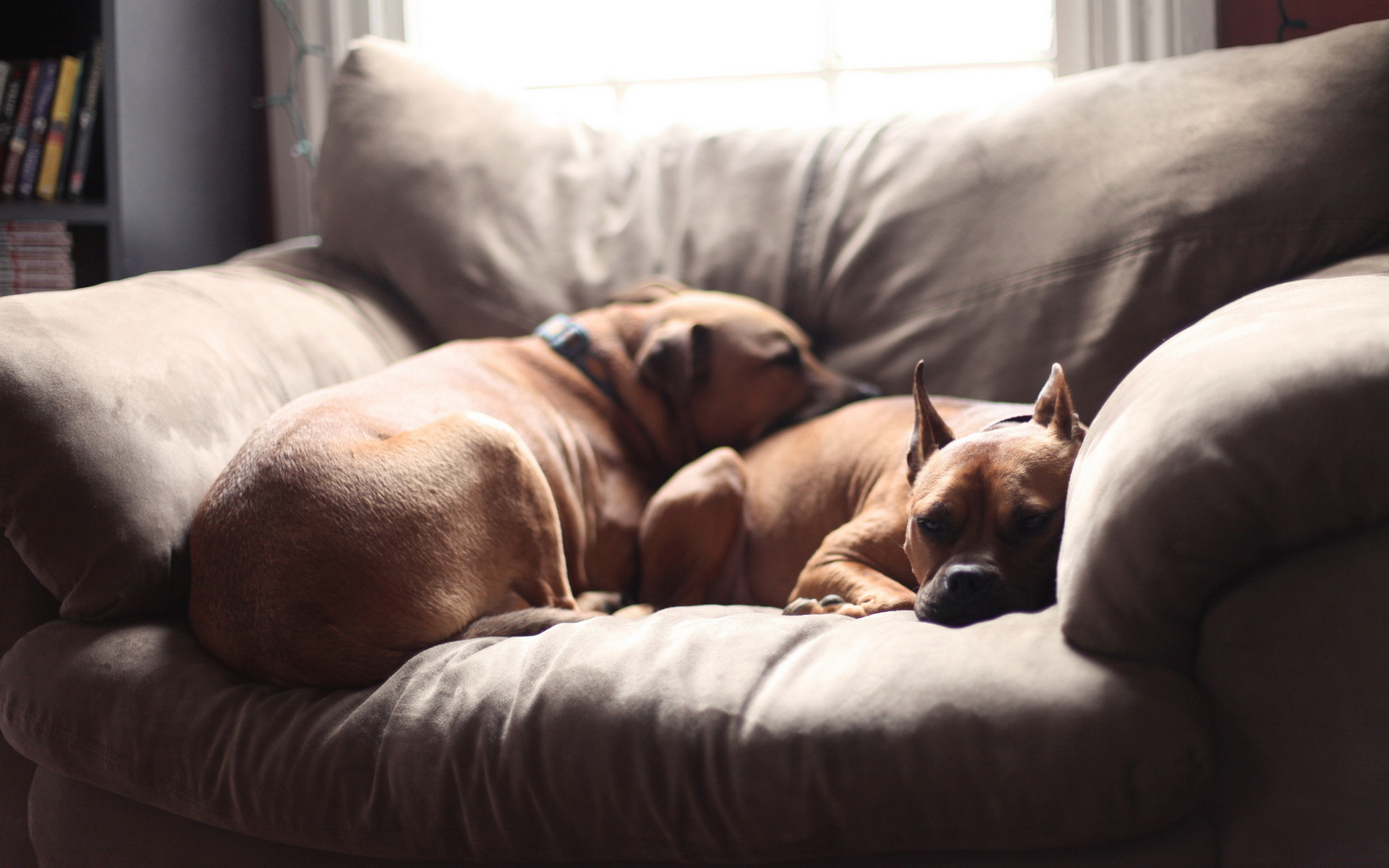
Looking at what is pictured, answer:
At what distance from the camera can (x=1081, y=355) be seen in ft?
5.87

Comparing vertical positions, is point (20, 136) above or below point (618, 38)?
below

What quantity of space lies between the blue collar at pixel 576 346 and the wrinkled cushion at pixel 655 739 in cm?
88

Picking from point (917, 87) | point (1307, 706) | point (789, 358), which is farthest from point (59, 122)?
point (1307, 706)

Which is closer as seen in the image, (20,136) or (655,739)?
(655,739)

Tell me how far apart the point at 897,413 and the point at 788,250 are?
0.53m


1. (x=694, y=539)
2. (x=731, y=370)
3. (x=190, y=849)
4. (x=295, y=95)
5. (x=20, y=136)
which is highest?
(x=295, y=95)

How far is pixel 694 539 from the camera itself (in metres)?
1.81

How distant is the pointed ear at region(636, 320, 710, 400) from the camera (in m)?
2.06

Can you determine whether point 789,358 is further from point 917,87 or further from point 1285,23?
point 1285,23

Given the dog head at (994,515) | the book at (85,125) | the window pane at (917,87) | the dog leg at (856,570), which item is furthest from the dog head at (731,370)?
the book at (85,125)

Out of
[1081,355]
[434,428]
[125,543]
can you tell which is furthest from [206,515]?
[1081,355]

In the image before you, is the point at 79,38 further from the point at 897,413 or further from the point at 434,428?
the point at 897,413

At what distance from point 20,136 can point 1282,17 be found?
3238 millimetres

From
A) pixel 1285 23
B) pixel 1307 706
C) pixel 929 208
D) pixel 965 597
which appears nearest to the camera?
pixel 1307 706
